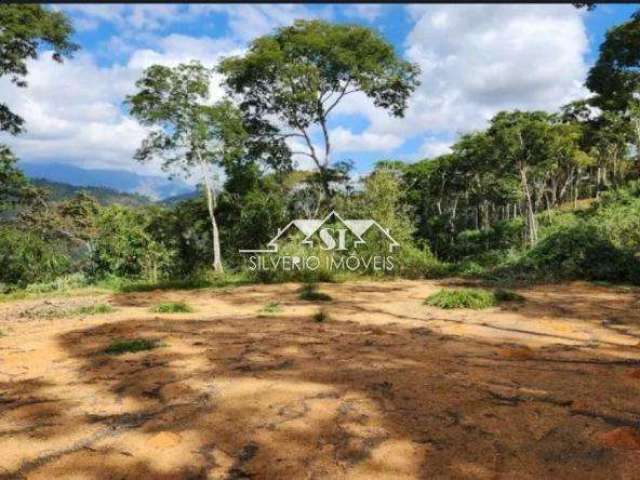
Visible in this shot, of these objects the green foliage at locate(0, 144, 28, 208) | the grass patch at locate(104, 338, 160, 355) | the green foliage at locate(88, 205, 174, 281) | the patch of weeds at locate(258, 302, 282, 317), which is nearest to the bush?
the patch of weeds at locate(258, 302, 282, 317)

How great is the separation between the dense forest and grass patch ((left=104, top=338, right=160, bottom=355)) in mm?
7015

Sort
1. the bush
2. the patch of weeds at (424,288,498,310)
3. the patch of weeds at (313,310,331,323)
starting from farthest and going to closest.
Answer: the bush
the patch of weeds at (424,288,498,310)
the patch of weeds at (313,310,331,323)

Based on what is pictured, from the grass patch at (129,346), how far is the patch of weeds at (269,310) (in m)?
2.09

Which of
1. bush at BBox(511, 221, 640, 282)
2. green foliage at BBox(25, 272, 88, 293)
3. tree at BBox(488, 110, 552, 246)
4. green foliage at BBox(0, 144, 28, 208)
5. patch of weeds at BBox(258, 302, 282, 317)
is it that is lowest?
green foliage at BBox(25, 272, 88, 293)

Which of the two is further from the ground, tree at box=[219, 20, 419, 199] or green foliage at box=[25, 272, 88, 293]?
tree at box=[219, 20, 419, 199]

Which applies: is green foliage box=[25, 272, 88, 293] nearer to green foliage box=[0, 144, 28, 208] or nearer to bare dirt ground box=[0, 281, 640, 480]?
green foliage box=[0, 144, 28, 208]

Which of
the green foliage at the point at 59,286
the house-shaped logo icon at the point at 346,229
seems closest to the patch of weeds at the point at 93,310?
the green foliage at the point at 59,286

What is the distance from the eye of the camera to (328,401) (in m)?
3.02

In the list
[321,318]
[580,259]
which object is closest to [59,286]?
[321,318]

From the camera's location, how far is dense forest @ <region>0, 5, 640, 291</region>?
Answer: 1263 centimetres

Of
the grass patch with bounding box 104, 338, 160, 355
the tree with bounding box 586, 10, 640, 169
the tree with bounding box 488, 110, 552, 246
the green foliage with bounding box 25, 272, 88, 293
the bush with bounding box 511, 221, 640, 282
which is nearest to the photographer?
the grass patch with bounding box 104, 338, 160, 355

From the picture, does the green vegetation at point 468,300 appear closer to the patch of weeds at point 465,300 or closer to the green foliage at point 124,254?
the patch of weeds at point 465,300

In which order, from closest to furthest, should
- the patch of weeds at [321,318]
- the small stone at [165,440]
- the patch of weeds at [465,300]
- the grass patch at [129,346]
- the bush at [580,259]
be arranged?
1. the small stone at [165,440]
2. the grass patch at [129,346]
3. the patch of weeds at [321,318]
4. the patch of weeds at [465,300]
5. the bush at [580,259]

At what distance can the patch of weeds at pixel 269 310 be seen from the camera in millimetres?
6752
